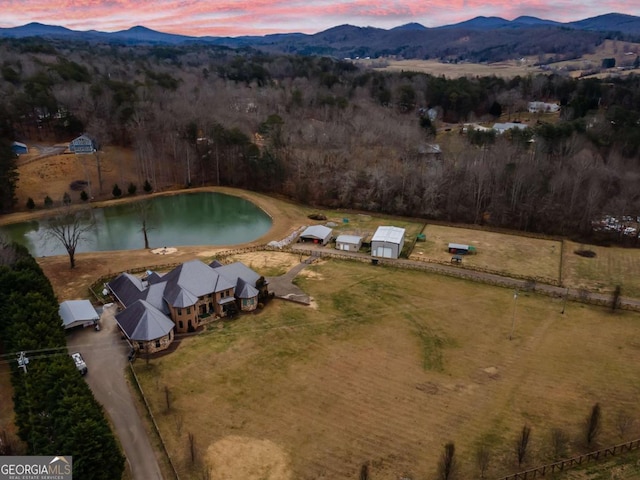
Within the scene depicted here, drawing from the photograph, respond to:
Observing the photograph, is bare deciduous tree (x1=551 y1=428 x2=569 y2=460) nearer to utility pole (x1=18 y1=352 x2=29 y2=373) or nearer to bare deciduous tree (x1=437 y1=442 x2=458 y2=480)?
bare deciduous tree (x1=437 y1=442 x2=458 y2=480)

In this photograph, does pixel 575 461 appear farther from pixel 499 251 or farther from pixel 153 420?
pixel 499 251

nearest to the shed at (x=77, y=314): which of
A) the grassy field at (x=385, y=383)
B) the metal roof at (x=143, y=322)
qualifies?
the metal roof at (x=143, y=322)

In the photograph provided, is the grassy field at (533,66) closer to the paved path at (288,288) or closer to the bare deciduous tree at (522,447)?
the paved path at (288,288)

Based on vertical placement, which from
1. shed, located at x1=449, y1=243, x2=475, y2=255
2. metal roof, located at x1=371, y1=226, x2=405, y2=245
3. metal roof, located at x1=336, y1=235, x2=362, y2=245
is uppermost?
metal roof, located at x1=371, y1=226, x2=405, y2=245

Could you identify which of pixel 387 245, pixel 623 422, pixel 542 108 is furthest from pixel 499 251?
pixel 542 108

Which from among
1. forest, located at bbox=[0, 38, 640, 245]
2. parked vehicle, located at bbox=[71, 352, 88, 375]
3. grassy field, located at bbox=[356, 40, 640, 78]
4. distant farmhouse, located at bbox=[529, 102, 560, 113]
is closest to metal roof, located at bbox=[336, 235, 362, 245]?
forest, located at bbox=[0, 38, 640, 245]

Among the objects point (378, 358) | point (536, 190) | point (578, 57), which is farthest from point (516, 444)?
point (578, 57)

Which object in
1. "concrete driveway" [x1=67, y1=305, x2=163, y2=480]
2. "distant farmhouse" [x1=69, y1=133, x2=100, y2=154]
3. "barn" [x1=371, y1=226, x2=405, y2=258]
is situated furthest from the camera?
"distant farmhouse" [x1=69, y1=133, x2=100, y2=154]
